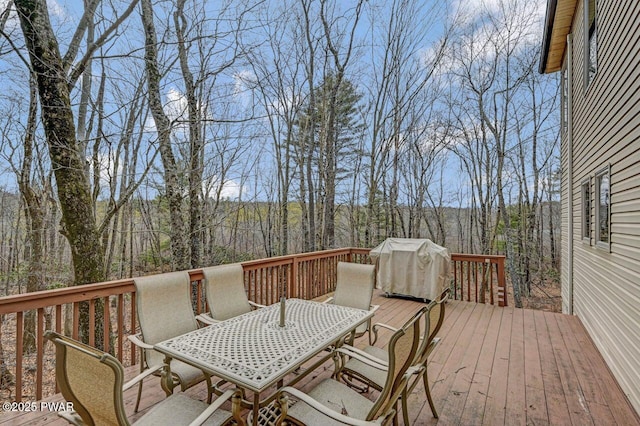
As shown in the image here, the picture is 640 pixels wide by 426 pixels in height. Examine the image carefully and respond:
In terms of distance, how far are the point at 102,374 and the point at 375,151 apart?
9.19 metres

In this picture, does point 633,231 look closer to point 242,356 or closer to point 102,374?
point 242,356

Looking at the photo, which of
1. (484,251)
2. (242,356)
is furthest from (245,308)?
(484,251)

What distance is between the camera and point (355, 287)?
360 cm

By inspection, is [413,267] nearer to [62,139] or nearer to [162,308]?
[162,308]

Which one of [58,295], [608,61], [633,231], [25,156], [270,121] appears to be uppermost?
[270,121]

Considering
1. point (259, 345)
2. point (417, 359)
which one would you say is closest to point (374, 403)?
point (417, 359)

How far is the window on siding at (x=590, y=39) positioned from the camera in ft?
14.1

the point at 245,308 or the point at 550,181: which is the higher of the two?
the point at 550,181

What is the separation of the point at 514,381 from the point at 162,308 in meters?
3.35

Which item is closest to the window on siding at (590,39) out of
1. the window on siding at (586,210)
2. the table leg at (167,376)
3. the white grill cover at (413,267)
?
the window on siding at (586,210)

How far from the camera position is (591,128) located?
4270mm

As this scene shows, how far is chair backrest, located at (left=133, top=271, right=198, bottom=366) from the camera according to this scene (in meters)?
2.51

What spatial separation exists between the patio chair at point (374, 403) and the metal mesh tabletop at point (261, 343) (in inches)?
7.8

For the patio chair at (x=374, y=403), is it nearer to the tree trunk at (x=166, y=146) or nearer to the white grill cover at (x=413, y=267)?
the white grill cover at (x=413, y=267)
